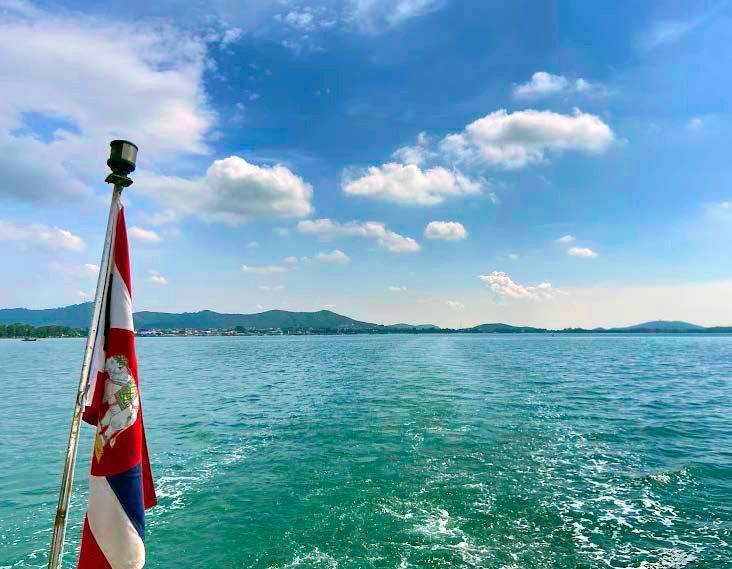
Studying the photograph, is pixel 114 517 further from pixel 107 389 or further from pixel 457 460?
pixel 457 460

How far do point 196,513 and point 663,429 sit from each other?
32.3 metres

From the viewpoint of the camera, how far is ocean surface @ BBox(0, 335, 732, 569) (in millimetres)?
13445

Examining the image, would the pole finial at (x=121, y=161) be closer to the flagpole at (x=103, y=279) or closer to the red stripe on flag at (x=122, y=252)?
the flagpole at (x=103, y=279)

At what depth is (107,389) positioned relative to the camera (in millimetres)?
5504

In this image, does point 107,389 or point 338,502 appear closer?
point 107,389

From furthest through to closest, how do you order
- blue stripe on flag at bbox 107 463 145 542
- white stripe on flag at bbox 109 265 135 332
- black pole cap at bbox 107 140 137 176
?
white stripe on flag at bbox 109 265 135 332 < blue stripe on flag at bbox 107 463 145 542 < black pole cap at bbox 107 140 137 176

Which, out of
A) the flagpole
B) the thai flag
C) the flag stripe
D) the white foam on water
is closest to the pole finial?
the flagpole

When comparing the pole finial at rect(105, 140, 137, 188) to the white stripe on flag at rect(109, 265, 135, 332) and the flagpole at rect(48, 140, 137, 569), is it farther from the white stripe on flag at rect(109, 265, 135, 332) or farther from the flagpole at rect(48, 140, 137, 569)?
the white stripe on flag at rect(109, 265, 135, 332)

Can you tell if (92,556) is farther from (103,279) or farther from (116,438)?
(103,279)

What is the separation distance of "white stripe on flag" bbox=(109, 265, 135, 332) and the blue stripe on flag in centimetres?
195

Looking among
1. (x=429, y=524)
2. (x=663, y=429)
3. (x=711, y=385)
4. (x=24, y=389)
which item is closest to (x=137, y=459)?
(x=429, y=524)

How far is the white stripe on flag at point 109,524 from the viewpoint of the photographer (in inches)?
205

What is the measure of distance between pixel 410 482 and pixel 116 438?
16452 mm

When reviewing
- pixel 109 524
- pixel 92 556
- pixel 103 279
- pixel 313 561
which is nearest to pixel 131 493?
pixel 109 524
